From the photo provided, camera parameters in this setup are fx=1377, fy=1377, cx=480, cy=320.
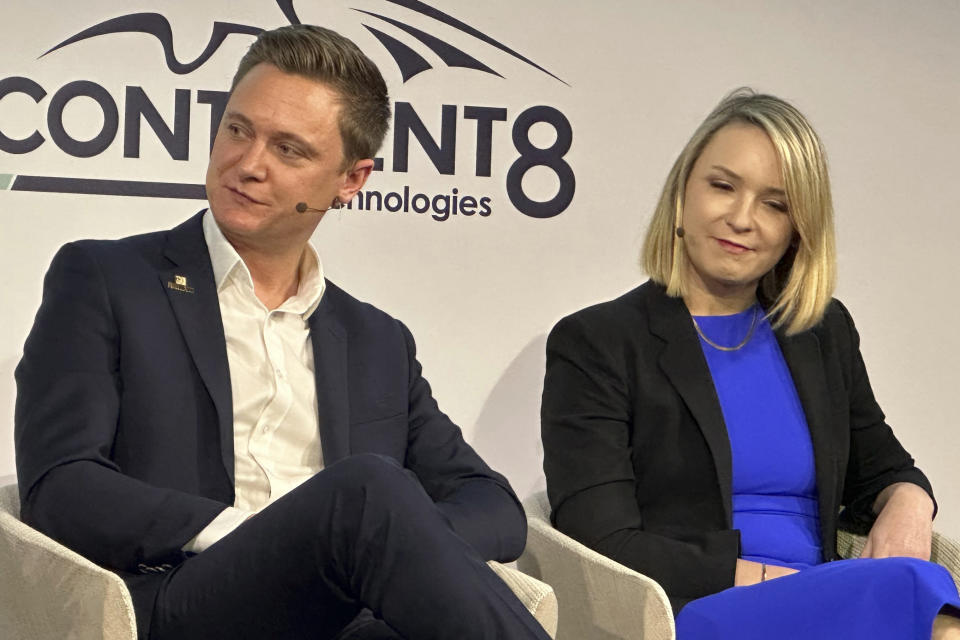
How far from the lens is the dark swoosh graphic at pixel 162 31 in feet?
11.6

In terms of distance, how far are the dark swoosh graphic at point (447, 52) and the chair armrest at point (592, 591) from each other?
1.33 metres

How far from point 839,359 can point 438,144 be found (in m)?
1.21

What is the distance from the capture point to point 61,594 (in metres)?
2.23

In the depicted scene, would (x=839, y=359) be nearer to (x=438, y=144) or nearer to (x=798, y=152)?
(x=798, y=152)

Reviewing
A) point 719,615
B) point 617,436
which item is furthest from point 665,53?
point 719,615

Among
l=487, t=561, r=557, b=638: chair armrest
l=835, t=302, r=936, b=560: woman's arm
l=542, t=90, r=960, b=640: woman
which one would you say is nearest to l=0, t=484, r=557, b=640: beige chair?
l=487, t=561, r=557, b=638: chair armrest

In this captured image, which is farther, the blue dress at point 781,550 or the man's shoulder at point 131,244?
the man's shoulder at point 131,244

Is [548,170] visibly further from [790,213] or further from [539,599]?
[539,599]

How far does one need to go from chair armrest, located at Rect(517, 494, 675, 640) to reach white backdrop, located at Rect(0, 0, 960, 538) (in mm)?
904

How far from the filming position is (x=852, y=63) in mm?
3979

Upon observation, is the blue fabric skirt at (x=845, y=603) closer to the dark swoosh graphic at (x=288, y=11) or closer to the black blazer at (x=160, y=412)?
the black blazer at (x=160, y=412)

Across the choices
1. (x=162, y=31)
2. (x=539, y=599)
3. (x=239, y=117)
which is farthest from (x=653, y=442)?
(x=162, y=31)

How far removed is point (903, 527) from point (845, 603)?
0.70 metres

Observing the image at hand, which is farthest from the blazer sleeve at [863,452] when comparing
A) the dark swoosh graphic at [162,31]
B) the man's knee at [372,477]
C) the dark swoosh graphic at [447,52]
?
the dark swoosh graphic at [162,31]
